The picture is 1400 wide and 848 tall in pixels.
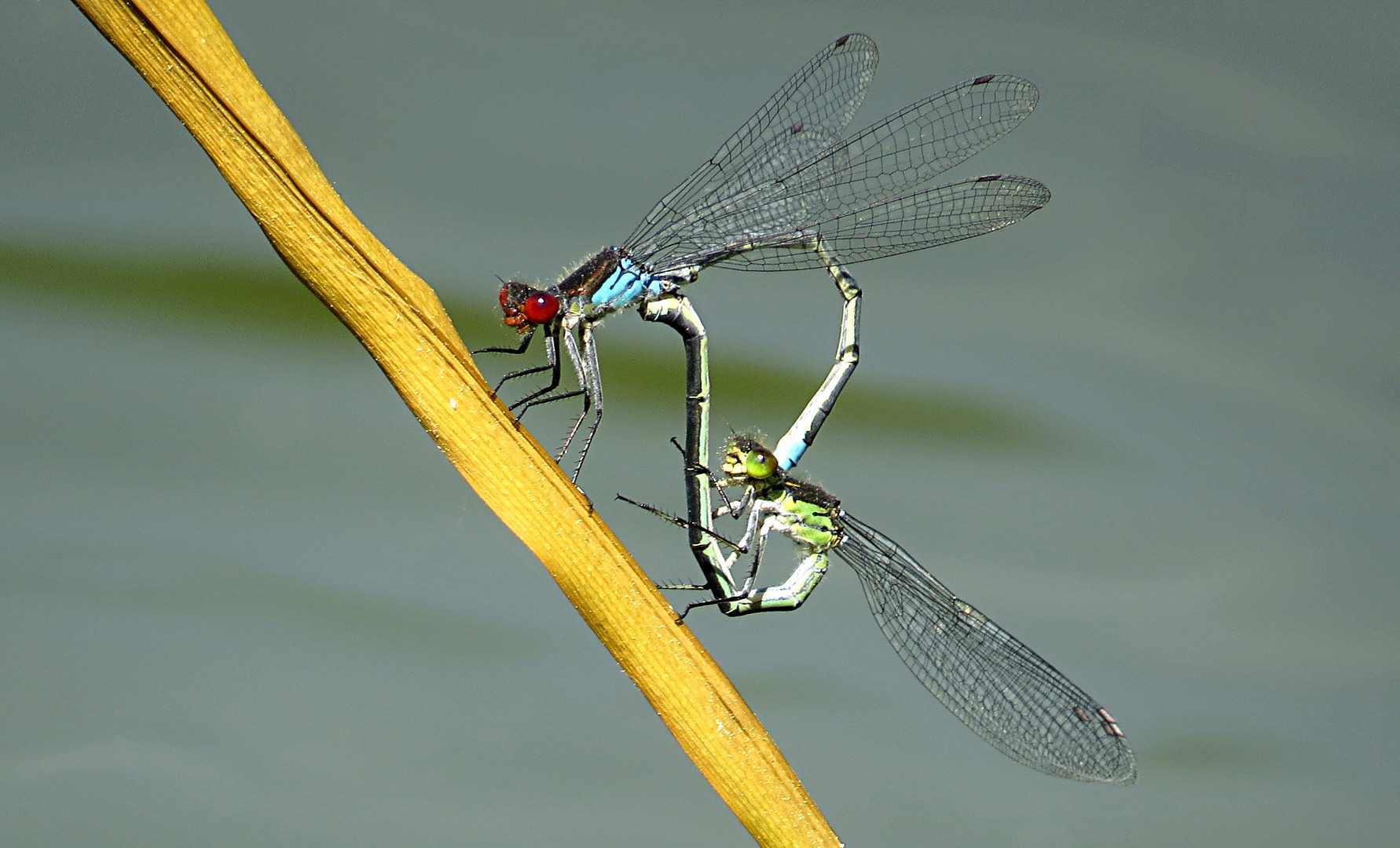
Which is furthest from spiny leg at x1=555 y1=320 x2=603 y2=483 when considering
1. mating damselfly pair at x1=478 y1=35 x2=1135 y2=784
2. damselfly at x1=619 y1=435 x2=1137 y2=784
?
damselfly at x1=619 y1=435 x2=1137 y2=784

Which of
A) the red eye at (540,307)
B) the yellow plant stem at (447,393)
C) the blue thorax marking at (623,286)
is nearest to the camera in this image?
the yellow plant stem at (447,393)

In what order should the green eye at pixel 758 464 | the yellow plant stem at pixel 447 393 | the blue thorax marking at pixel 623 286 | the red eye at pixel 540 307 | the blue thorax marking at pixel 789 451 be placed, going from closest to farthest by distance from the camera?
the yellow plant stem at pixel 447 393 < the red eye at pixel 540 307 < the blue thorax marking at pixel 623 286 < the green eye at pixel 758 464 < the blue thorax marking at pixel 789 451

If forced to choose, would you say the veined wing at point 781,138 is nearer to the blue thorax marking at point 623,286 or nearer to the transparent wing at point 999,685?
the blue thorax marking at point 623,286

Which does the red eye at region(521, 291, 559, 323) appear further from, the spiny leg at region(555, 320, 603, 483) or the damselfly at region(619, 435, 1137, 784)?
the damselfly at region(619, 435, 1137, 784)

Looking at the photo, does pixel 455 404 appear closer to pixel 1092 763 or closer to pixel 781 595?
pixel 781 595

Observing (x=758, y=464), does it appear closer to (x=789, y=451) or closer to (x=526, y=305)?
(x=789, y=451)

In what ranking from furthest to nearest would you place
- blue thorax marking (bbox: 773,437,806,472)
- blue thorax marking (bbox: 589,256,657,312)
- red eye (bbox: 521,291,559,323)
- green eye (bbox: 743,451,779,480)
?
blue thorax marking (bbox: 773,437,806,472)
green eye (bbox: 743,451,779,480)
blue thorax marking (bbox: 589,256,657,312)
red eye (bbox: 521,291,559,323)

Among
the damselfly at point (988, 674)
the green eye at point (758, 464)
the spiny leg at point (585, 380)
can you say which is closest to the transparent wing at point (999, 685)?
the damselfly at point (988, 674)
